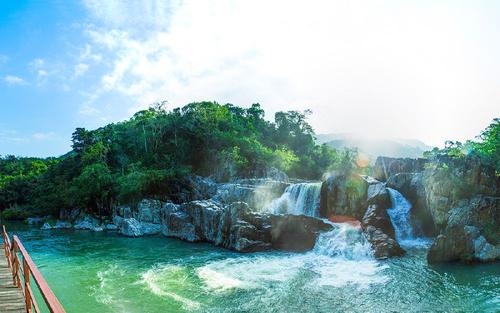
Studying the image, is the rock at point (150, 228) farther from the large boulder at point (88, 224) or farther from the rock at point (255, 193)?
the rock at point (255, 193)

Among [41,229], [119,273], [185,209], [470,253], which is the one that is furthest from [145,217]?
[470,253]

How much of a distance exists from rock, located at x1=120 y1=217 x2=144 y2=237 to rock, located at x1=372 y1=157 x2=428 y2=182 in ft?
83.1

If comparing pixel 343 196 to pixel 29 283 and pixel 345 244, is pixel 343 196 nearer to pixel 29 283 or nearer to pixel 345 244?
pixel 345 244

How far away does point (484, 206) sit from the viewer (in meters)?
22.2

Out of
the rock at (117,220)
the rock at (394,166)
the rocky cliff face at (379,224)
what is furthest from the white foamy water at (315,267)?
the rock at (117,220)

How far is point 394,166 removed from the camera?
127 ft

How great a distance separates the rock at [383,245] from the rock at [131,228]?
69.3 feet

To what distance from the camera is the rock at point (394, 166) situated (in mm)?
36688

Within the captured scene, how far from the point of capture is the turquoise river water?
1562cm

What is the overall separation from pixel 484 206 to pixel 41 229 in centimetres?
4209

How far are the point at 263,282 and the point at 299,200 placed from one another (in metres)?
16.6

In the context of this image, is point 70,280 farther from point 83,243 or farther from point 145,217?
point 145,217

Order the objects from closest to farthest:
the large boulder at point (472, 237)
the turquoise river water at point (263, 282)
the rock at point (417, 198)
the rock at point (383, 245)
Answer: the turquoise river water at point (263, 282) → the large boulder at point (472, 237) → the rock at point (383, 245) → the rock at point (417, 198)

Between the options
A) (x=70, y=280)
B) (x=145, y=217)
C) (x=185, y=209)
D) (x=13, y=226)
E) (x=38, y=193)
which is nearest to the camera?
(x=70, y=280)
